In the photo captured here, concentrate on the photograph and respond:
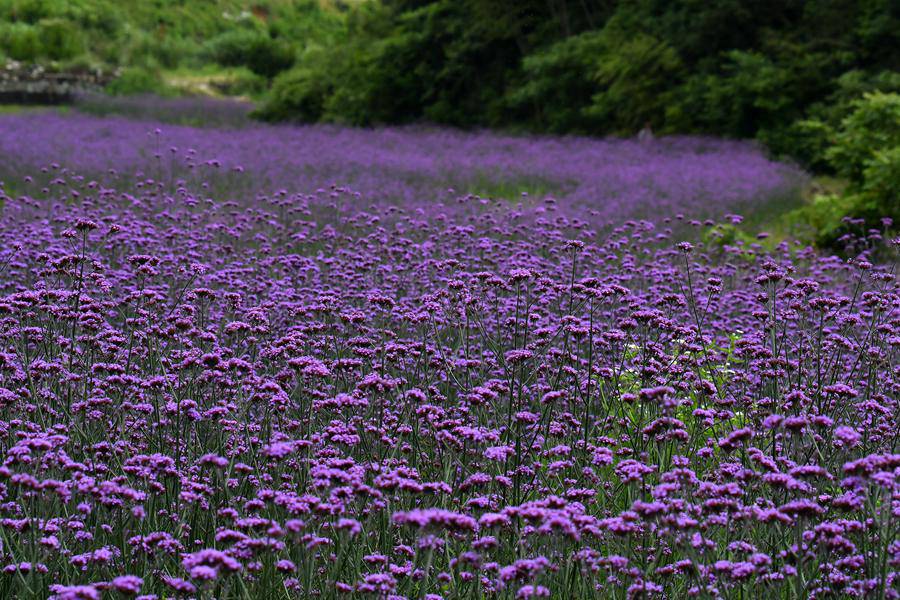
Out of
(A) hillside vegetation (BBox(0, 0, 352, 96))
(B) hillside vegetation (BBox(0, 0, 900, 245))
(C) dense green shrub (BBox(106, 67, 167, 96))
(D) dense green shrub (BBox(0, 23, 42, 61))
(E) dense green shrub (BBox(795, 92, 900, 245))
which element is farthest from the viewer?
(A) hillside vegetation (BBox(0, 0, 352, 96))

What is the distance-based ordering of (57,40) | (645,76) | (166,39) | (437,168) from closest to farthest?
1. (437,168)
2. (645,76)
3. (57,40)
4. (166,39)

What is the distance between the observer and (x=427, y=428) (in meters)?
4.45

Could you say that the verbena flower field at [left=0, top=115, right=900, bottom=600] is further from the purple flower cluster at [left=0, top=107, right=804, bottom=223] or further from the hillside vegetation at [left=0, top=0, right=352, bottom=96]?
the hillside vegetation at [left=0, top=0, right=352, bottom=96]

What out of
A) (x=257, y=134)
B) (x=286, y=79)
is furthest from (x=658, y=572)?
(x=286, y=79)

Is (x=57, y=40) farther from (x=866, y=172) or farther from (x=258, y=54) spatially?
(x=866, y=172)

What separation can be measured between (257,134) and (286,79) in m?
9.66

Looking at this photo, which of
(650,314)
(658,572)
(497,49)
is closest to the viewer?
(658,572)

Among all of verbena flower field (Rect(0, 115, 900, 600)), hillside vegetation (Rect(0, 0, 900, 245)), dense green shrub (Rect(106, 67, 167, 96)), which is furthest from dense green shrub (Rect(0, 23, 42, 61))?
verbena flower field (Rect(0, 115, 900, 600))

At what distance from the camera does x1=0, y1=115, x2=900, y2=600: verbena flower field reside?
9.14 feet

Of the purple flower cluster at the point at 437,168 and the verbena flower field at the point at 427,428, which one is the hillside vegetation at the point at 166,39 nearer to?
the purple flower cluster at the point at 437,168

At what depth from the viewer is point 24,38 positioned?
1818 inches

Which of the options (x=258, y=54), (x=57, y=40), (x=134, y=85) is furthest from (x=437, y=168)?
(x=258, y=54)

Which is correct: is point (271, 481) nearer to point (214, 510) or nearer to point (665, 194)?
point (214, 510)

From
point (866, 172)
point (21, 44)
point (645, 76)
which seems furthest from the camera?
point (21, 44)
